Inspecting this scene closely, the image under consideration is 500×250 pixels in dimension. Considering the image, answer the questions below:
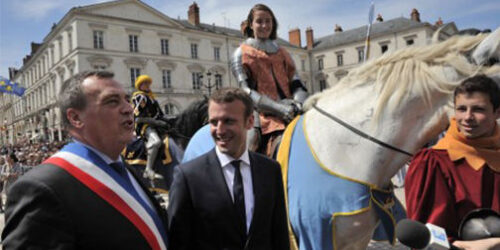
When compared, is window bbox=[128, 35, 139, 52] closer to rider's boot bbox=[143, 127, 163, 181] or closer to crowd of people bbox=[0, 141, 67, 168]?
crowd of people bbox=[0, 141, 67, 168]

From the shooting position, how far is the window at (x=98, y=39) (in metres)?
34.2

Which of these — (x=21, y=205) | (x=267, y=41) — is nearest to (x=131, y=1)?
(x=267, y=41)

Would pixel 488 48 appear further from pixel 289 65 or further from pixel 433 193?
pixel 289 65

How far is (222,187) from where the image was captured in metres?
1.82

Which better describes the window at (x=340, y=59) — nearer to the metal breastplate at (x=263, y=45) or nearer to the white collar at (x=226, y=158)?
the metal breastplate at (x=263, y=45)

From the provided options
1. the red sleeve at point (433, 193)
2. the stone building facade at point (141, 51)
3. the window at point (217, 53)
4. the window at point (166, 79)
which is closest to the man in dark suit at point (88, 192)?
the red sleeve at point (433, 193)

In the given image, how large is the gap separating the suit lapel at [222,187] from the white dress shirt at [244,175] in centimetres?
3

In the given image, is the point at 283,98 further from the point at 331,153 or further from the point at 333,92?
the point at 331,153

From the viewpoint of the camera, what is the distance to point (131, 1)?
120 ft

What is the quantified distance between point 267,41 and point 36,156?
14649 mm

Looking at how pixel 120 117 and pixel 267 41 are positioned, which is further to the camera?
pixel 267 41

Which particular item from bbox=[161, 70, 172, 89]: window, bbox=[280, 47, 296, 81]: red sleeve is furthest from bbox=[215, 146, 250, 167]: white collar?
bbox=[161, 70, 172, 89]: window

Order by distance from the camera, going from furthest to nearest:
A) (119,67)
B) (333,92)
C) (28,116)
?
(28,116)
(119,67)
(333,92)

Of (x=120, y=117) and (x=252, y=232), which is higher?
(x=120, y=117)
